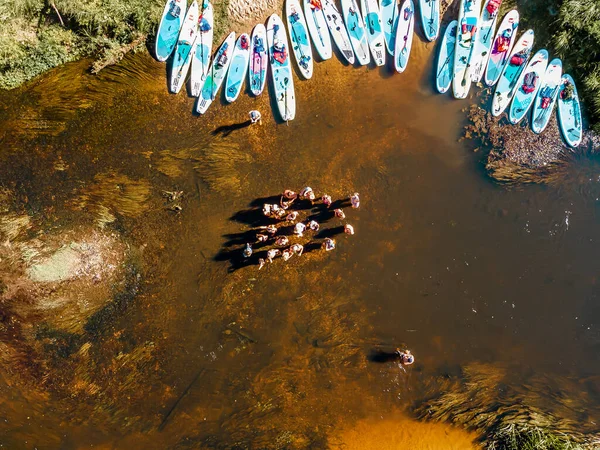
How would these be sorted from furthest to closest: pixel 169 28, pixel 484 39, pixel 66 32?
1. pixel 484 39
2. pixel 169 28
3. pixel 66 32

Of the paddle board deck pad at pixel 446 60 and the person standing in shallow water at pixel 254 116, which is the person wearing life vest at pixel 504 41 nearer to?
the paddle board deck pad at pixel 446 60

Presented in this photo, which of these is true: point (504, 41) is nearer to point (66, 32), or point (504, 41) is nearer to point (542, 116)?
point (542, 116)

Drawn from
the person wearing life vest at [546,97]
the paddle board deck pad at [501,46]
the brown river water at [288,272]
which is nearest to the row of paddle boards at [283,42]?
the brown river water at [288,272]

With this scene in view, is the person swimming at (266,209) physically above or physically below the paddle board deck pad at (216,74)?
below

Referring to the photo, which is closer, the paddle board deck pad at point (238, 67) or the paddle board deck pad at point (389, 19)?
the paddle board deck pad at point (238, 67)

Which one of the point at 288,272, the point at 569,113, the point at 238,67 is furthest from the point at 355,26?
the point at 288,272

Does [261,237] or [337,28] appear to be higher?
[337,28]
